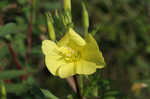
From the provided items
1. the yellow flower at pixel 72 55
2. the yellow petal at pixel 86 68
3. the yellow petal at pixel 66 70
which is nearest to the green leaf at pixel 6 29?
the yellow flower at pixel 72 55

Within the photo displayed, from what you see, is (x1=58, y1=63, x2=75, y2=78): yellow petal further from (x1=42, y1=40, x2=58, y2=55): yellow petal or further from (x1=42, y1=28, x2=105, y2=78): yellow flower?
(x1=42, y1=40, x2=58, y2=55): yellow petal

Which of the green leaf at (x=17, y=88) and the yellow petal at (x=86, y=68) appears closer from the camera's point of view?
the yellow petal at (x=86, y=68)

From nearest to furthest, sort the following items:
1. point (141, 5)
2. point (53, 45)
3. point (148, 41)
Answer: point (53, 45), point (148, 41), point (141, 5)

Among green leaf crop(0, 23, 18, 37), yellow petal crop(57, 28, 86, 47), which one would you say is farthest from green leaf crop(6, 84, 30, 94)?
yellow petal crop(57, 28, 86, 47)

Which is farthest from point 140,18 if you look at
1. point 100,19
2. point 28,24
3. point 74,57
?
point 74,57

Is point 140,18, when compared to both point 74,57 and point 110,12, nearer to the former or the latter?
point 110,12

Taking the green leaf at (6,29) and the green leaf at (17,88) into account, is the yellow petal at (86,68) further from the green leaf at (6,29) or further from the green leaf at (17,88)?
the green leaf at (17,88)
